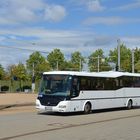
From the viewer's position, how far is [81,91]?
88.5ft

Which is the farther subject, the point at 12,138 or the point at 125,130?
the point at 125,130

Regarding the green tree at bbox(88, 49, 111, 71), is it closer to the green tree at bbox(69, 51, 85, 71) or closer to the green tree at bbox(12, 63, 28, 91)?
the green tree at bbox(69, 51, 85, 71)

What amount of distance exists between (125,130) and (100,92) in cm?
1126

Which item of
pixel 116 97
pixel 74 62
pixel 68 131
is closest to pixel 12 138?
pixel 68 131

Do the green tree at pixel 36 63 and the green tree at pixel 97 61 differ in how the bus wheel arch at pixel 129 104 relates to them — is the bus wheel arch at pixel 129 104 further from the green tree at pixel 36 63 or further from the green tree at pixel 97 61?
the green tree at pixel 36 63

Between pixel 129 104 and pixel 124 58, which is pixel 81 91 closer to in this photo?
pixel 129 104

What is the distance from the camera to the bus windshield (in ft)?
84.9

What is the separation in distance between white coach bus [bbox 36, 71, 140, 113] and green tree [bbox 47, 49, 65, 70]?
235 feet

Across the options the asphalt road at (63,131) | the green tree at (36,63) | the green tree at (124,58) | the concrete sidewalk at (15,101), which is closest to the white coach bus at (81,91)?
the asphalt road at (63,131)

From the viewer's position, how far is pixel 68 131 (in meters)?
17.4

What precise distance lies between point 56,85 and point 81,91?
168 cm

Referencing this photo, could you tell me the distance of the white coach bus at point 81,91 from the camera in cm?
2570

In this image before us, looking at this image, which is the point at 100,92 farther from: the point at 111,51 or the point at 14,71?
the point at 14,71

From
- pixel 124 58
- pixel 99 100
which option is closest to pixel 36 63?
A: pixel 124 58
